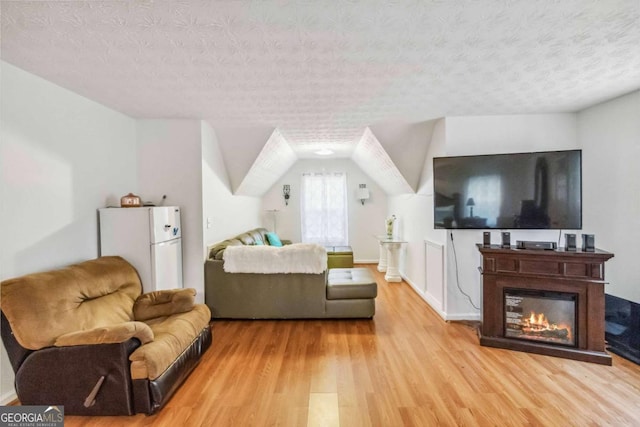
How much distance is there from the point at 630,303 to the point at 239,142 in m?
4.54

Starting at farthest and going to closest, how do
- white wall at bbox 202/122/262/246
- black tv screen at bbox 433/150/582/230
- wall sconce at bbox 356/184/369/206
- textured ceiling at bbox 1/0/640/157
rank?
wall sconce at bbox 356/184/369/206 → white wall at bbox 202/122/262/246 → black tv screen at bbox 433/150/582/230 → textured ceiling at bbox 1/0/640/157

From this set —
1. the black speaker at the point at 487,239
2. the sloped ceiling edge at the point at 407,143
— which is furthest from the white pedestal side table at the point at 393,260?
the black speaker at the point at 487,239

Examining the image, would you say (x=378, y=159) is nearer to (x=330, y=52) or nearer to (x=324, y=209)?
(x=324, y=209)

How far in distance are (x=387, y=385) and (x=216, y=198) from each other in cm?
295

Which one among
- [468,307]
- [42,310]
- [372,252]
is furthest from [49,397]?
[372,252]

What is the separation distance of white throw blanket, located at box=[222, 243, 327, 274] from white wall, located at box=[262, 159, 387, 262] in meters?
3.19

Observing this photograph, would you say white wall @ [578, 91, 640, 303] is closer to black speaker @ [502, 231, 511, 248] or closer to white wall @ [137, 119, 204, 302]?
black speaker @ [502, 231, 511, 248]

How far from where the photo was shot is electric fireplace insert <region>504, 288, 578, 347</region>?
97.8 inches

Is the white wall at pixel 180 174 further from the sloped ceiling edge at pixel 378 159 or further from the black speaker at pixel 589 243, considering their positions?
the black speaker at pixel 589 243

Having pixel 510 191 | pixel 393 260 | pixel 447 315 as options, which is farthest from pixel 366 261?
pixel 510 191

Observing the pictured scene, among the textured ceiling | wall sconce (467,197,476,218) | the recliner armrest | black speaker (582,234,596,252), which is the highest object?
the textured ceiling

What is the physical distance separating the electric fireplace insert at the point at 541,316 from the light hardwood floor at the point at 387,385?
0.20 meters

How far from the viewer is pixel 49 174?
2.22m

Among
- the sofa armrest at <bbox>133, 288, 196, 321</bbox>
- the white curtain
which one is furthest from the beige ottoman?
the white curtain
